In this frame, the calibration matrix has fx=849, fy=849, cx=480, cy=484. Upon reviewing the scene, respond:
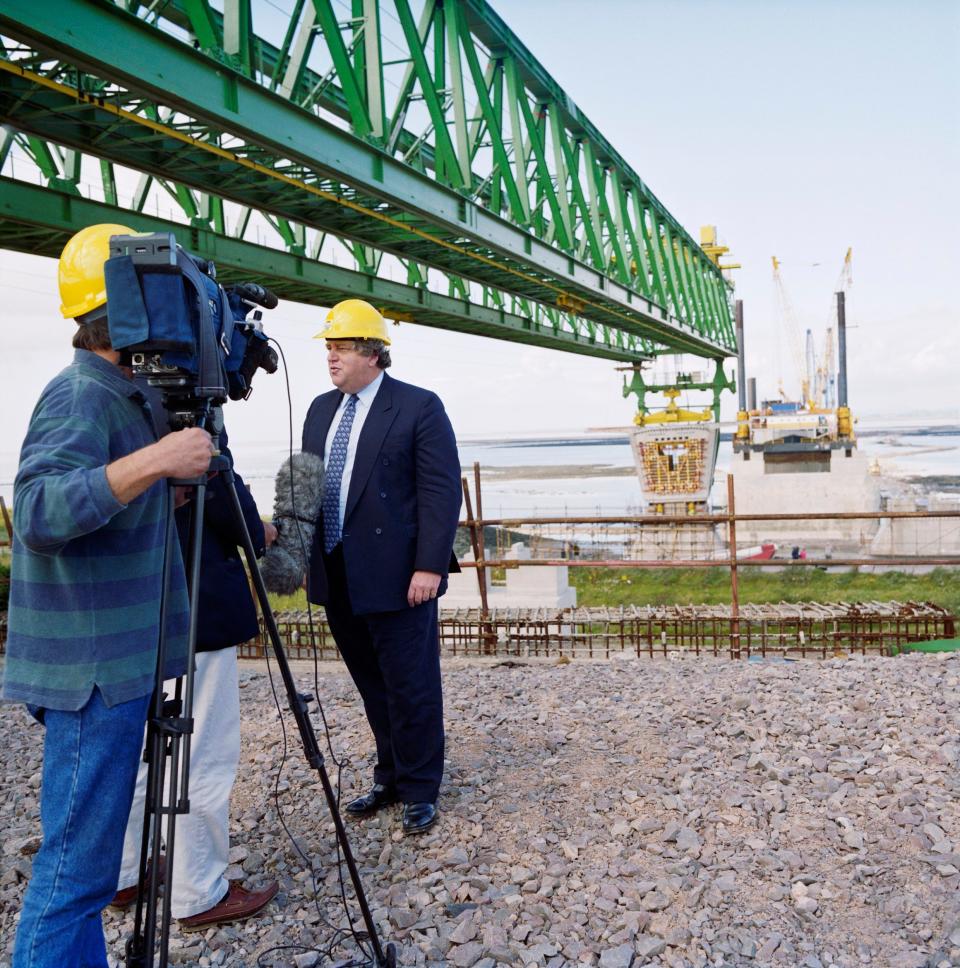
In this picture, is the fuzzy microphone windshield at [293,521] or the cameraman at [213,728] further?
the fuzzy microphone windshield at [293,521]

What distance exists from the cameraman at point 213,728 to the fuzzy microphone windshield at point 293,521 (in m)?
0.25

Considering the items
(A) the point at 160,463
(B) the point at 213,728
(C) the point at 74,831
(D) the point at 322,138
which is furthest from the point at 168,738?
(D) the point at 322,138

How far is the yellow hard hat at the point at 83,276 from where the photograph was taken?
200 cm

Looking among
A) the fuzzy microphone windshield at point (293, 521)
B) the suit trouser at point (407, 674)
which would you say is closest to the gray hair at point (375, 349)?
the fuzzy microphone windshield at point (293, 521)

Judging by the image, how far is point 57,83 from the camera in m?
5.83

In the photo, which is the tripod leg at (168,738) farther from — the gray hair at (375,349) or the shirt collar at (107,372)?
the gray hair at (375,349)

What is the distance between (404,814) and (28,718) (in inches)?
137

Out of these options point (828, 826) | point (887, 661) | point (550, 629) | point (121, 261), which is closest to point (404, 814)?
point (828, 826)

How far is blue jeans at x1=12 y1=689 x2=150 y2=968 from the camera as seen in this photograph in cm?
190

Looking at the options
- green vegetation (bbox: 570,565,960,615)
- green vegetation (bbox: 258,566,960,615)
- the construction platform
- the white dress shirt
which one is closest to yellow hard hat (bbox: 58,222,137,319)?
the white dress shirt

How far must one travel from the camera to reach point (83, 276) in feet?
6.57

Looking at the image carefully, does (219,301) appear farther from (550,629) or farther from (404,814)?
(550,629)

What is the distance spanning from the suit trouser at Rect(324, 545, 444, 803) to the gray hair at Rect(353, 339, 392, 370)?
31.7 inches

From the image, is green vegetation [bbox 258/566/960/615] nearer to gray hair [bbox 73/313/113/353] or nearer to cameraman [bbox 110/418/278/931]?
cameraman [bbox 110/418/278/931]
